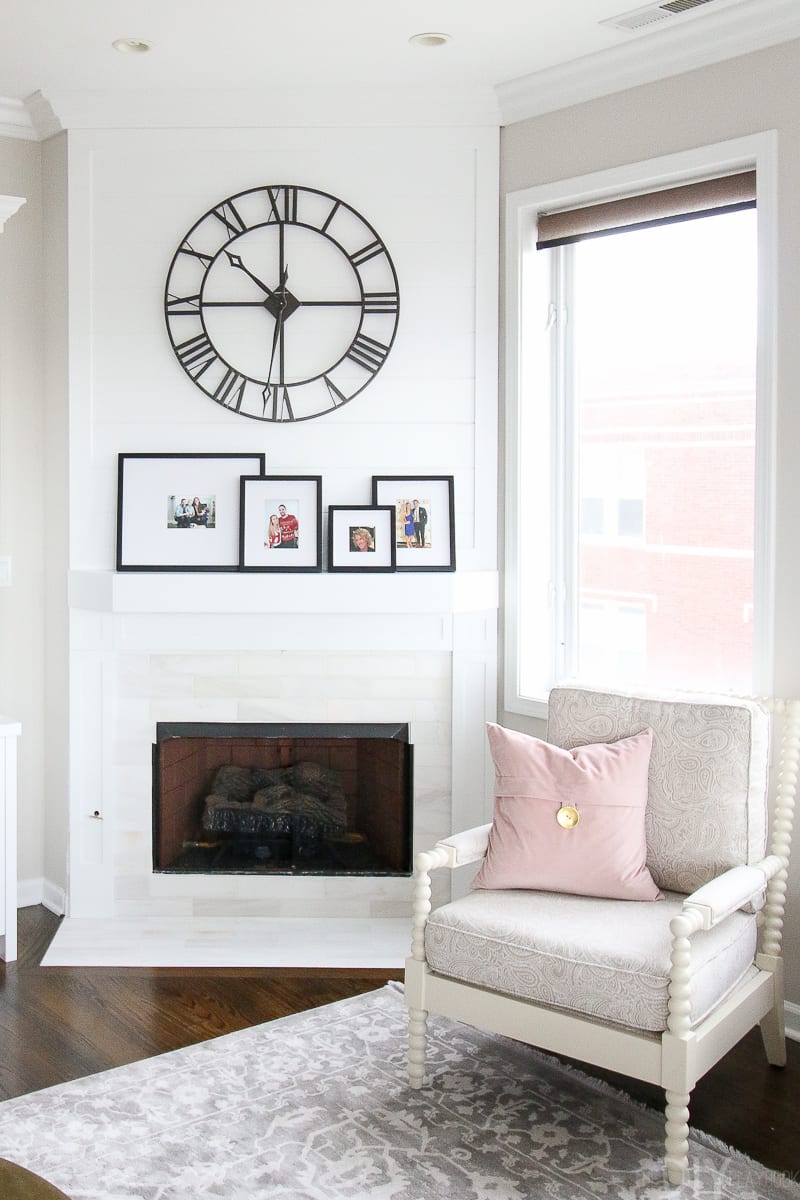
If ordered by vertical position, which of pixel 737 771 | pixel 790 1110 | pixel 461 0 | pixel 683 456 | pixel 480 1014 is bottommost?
pixel 790 1110

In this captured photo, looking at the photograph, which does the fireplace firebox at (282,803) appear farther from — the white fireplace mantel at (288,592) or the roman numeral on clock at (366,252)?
the roman numeral on clock at (366,252)

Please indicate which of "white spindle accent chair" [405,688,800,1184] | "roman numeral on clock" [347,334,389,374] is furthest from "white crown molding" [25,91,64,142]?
"white spindle accent chair" [405,688,800,1184]

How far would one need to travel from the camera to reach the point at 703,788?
280cm

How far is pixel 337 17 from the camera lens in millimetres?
3045

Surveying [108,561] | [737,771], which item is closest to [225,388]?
[108,561]

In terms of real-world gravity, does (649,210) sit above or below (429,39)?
below

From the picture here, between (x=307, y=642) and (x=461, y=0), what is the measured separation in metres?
1.89

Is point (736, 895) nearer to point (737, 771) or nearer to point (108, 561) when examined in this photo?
point (737, 771)

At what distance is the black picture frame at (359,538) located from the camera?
145 inches

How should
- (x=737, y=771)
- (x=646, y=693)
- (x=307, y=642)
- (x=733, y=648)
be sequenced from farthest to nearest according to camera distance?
(x=307, y=642) < (x=733, y=648) < (x=646, y=693) < (x=737, y=771)

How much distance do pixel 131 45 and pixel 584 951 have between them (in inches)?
107

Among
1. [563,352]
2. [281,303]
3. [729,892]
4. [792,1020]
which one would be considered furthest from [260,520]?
[792,1020]

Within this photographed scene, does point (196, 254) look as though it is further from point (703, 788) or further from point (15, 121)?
point (703, 788)

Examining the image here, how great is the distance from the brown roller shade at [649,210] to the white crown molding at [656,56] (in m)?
0.31
